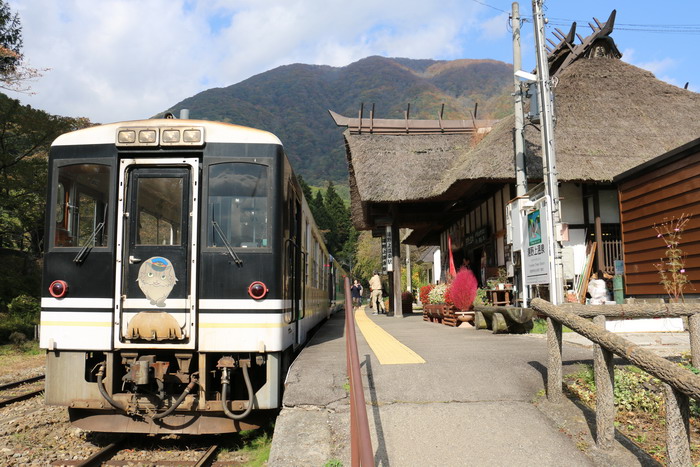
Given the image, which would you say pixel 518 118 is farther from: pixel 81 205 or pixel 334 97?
pixel 334 97

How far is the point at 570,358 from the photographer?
6156 mm

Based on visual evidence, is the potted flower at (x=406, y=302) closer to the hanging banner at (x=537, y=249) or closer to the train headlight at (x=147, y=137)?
the hanging banner at (x=537, y=249)

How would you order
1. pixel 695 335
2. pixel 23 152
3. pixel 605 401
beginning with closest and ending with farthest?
pixel 605 401 → pixel 695 335 → pixel 23 152

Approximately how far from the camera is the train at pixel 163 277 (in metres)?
4.97

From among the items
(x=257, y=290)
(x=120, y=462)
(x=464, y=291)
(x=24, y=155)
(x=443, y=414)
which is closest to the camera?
(x=443, y=414)

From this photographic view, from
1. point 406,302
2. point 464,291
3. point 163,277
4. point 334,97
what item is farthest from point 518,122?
point 334,97

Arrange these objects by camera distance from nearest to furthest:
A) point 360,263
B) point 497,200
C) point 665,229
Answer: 1. point 665,229
2. point 497,200
3. point 360,263

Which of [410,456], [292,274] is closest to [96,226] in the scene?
Answer: [292,274]

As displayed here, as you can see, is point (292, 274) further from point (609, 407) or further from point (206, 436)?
point (609, 407)

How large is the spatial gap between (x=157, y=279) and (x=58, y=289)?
94cm

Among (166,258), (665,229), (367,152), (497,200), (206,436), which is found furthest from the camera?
(367,152)

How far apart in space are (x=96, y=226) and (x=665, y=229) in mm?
9763

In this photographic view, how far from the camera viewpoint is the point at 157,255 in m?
5.08

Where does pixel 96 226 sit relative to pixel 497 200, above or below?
below
